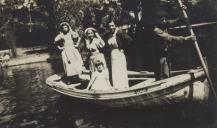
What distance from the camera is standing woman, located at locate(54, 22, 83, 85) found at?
21.0 m

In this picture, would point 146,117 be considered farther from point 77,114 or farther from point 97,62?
point 77,114

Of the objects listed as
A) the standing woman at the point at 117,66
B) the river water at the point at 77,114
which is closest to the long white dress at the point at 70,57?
the river water at the point at 77,114

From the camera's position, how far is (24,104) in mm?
21875

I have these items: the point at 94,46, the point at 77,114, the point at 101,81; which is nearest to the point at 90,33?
the point at 94,46

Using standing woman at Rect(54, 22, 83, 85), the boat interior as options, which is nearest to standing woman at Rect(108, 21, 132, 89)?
the boat interior

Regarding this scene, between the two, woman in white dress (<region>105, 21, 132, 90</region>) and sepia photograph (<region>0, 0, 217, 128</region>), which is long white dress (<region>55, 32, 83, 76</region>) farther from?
woman in white dress (<region>105, 21, 132, 90</region>)

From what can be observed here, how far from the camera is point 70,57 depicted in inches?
838

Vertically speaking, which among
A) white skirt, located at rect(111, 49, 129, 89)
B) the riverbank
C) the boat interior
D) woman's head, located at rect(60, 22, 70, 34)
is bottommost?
the riverbank

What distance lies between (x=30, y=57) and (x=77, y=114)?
26.9 metres

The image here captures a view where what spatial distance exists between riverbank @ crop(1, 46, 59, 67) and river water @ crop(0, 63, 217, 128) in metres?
17.0

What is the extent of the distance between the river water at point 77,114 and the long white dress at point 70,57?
142 cm

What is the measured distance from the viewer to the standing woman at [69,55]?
21.0 meters

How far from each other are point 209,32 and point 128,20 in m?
5.93

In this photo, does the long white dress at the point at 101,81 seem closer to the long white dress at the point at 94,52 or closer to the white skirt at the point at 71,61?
the long white dress at the point at 94,52
